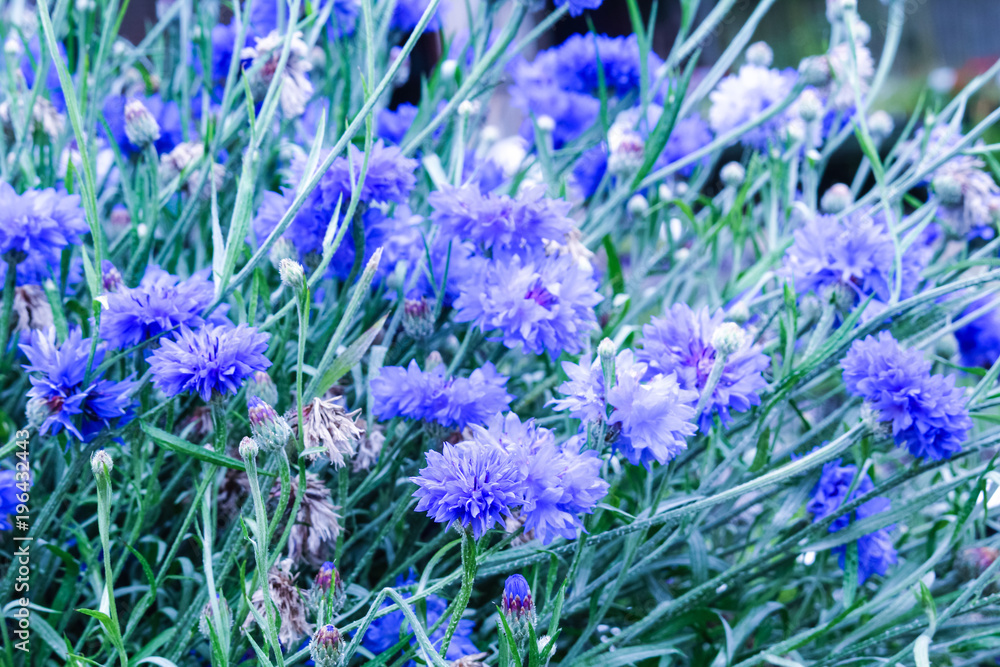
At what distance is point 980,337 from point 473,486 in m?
0.74

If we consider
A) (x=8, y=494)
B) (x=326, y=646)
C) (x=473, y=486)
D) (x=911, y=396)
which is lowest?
(x=8, y=494)

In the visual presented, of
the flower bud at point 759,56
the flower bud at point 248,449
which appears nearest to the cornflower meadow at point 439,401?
the flower bud at point 248,449

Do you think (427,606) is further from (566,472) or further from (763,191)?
(763,191)

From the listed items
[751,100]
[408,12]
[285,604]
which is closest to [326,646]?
[285,604]

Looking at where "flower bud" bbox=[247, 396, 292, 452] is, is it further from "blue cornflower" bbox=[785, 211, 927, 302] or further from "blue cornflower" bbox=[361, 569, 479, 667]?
"blue cornflower" bbox=[785, 211, 927, 302]

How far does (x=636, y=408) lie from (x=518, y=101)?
0.69 meters

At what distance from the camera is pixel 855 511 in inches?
27.2

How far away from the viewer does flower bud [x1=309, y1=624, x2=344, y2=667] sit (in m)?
0.44

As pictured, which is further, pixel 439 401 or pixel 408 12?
pixel 408 12

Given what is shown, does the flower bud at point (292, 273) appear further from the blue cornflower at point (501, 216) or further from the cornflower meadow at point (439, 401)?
the blue cornflower at point (501, 216)

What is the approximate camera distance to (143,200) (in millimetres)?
712

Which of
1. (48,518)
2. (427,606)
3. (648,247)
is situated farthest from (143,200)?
(648,247)

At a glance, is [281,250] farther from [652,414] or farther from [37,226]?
[652,414]

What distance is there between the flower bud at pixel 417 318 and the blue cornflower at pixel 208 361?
13 cm
